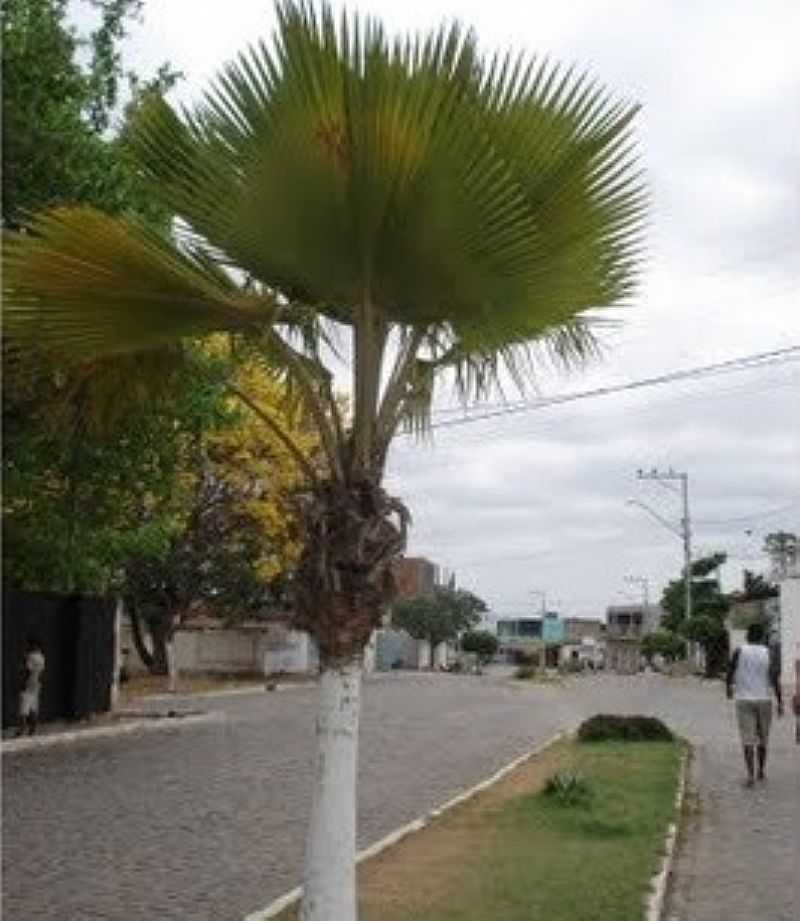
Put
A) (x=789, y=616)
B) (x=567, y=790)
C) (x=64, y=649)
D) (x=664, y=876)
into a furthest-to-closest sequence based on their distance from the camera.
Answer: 1. (x=789, y=616)
2. (x=64, y=649)
3. (x=567, y=790)
4. (x=664, y=876)

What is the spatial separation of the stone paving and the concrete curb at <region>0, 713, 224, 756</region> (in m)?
0.45

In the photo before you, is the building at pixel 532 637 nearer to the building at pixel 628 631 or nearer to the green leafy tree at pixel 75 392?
the building at pixel 628 631


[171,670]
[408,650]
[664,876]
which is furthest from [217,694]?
[408,650]

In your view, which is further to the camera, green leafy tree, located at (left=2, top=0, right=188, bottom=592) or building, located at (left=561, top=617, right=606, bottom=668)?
building, located at (left=561, top=617, right=606, bottom=668)

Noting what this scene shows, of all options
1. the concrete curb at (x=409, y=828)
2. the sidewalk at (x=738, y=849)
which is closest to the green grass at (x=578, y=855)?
the sidewalk at (x=738, y=849)

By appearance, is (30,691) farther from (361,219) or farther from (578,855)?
(361,219)

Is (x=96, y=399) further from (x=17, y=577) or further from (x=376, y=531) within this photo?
(x=17, y=577)

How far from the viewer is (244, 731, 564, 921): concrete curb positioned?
30.6 feet

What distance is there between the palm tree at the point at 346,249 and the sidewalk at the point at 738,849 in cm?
421

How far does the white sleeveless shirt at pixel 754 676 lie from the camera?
Result: 17.3 m

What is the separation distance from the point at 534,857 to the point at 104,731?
15543 millimetres

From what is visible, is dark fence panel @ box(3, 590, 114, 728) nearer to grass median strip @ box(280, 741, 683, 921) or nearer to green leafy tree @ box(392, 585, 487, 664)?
grass median strip @ box(280, 741, 683, 921)

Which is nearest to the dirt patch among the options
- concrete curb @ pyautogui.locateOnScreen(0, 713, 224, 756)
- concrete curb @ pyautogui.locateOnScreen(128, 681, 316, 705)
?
concrete curb @ pyautogui.locateOnScreen(0, 713, 224, 756)

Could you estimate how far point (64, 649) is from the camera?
91.4 ft
